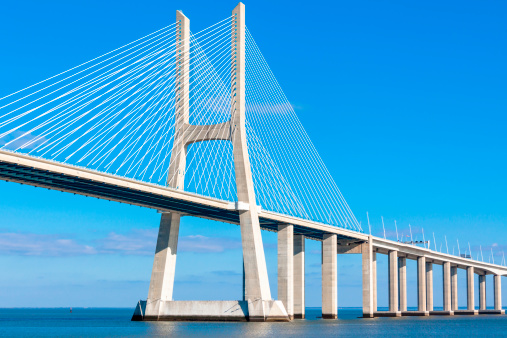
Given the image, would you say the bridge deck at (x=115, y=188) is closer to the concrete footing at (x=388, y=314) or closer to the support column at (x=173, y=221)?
the support column at (x=173, y=221)

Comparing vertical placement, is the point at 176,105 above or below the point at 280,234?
above

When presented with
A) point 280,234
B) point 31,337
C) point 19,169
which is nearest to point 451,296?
point 280,234

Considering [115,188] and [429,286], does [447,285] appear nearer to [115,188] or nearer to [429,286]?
[429,286]

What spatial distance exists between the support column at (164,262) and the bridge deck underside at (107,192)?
59.2 inches

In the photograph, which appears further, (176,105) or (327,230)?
(327,230)

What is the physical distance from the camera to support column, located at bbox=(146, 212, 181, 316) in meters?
64.0

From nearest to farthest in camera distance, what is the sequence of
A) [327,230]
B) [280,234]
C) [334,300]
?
[280,234] → [327,230] → [334,300]

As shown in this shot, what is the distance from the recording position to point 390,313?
102500 millimetres

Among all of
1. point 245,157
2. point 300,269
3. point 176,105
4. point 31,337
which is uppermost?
point 176,105

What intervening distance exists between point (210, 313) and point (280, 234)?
10957mm

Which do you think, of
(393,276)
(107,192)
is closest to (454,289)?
(393,276)

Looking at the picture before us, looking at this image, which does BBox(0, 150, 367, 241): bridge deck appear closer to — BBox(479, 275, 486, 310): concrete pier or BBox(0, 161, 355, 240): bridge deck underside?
BBox(0, 161, 355, 240): bridge deck underside

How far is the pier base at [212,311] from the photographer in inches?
2433

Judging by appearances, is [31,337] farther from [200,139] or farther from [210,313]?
[200,139]
